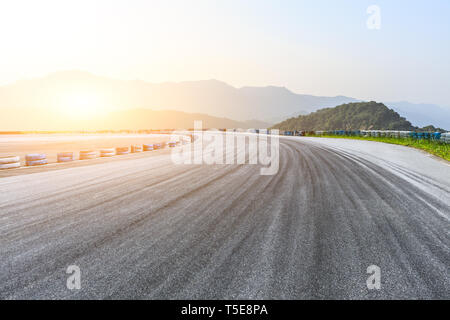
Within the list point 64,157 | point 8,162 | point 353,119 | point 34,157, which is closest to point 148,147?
point 64,157

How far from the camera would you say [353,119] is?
358 feet

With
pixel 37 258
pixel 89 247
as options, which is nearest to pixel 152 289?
pixel 89 247

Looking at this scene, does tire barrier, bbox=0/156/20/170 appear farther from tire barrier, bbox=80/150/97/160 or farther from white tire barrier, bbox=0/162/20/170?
tire barrier, bbox=80/150/97/160

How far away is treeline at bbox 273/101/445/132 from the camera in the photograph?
9919cm

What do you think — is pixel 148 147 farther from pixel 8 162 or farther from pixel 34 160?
pixel 8 162

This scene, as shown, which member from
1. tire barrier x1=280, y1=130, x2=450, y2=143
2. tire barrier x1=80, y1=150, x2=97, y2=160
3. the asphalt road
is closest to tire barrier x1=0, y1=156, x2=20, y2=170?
tire barrier x1=80, y1=150, x2=97, y2=160

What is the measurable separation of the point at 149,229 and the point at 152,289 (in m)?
1.78

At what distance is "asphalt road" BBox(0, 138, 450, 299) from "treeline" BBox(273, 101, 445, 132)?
98449 mm

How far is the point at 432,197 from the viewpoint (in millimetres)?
6648

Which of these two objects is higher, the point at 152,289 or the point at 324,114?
the point at 324,114

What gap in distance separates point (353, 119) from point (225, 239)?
392 feet
